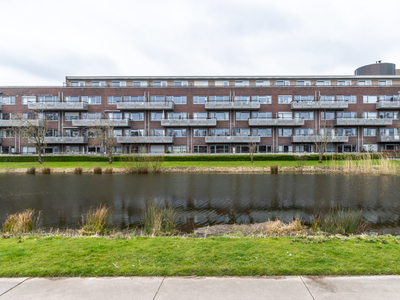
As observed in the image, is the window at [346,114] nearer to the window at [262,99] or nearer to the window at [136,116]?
the window at [262,99]

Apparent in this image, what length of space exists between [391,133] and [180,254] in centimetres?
5664

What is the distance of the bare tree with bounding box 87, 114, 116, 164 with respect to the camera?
37344 mm

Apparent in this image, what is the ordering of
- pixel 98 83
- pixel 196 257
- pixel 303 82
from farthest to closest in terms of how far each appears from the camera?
pixel 98 83
pixel 303 82
pixel 196 257

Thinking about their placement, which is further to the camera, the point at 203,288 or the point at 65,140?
the point at 65,140

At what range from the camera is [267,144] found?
47656 millimetres

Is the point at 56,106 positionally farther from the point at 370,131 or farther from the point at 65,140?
the point at 370,131

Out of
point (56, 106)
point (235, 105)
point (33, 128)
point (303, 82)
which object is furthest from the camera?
point (303, 82)

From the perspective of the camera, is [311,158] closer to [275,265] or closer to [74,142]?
[275,265]

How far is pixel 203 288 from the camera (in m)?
3.64

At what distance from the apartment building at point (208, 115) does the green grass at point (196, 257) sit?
40883mm

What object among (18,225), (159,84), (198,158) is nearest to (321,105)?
(198,158)

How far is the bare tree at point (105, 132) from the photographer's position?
37344 millimetres

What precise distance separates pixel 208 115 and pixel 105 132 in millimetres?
20045

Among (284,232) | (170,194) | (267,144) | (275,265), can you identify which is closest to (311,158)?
(267,144)
